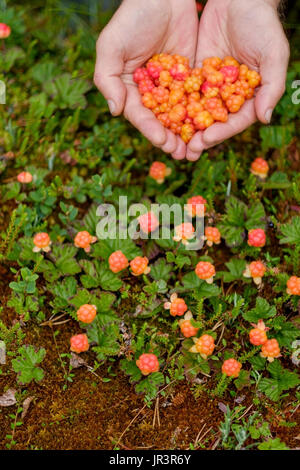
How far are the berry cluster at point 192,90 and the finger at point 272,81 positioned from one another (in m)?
0.12

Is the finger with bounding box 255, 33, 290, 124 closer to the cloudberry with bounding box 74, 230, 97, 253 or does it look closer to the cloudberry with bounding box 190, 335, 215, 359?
the cloudberry with bounding box 74, 230, 97, 253

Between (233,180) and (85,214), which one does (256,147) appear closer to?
(233,180)

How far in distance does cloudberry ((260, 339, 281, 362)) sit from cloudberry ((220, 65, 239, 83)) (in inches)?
61.9

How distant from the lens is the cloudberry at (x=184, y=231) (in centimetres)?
259

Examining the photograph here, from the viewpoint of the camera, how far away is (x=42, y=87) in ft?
11.5

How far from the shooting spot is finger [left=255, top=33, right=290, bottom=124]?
2689 millimetres

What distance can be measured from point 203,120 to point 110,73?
60 cm

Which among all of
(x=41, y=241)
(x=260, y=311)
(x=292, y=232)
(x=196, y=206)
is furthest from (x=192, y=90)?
(x=260, y=311)

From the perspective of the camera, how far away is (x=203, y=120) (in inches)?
109

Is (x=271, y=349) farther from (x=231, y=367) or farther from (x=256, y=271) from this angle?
(x=256, y=271)

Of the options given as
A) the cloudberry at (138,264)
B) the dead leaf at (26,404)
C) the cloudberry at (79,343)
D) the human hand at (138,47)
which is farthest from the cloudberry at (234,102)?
the dead leaf at (26,404)

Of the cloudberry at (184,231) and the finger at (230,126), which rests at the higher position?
the finger at (230,126)

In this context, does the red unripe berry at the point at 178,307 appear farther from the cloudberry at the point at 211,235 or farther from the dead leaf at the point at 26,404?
the dead leaf at the point at 26,404
